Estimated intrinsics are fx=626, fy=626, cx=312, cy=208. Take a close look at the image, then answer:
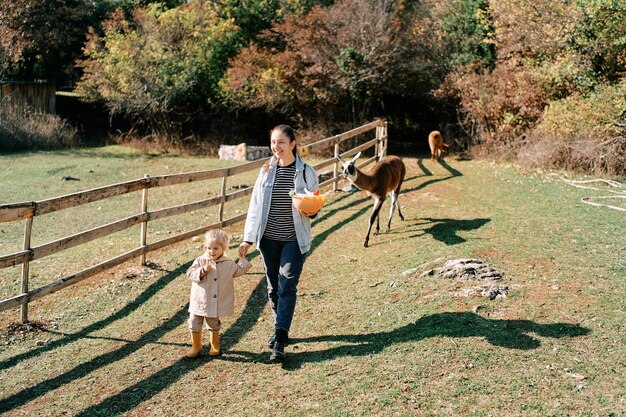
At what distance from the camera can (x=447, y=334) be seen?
542 centimetres

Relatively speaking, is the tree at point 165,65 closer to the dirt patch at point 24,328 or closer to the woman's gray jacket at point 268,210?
the dirt patch at point 24,328

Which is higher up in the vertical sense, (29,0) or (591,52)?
(29,0)

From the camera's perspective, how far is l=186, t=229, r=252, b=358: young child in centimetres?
516

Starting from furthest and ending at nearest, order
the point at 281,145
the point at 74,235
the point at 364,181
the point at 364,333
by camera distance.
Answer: the point at 364,181 < the point at 74,235 < the point at 364,333 < the point at 281,145

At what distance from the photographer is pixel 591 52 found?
15.7m

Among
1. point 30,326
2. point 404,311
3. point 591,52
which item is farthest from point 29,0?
point 404,311

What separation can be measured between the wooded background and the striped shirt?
10926mm

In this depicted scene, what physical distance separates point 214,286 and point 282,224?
2.51ft

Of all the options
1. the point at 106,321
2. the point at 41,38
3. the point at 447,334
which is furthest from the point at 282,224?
the point at 41,38

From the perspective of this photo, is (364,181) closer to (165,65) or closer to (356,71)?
(356,71)

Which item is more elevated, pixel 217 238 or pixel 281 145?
pixel 281 145

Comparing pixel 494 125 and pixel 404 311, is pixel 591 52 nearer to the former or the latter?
pixel 494 125

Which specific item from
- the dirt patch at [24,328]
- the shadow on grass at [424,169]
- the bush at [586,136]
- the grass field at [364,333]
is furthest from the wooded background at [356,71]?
the dirt patch at [24,328]

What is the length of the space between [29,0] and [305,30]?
12086 millimetres
